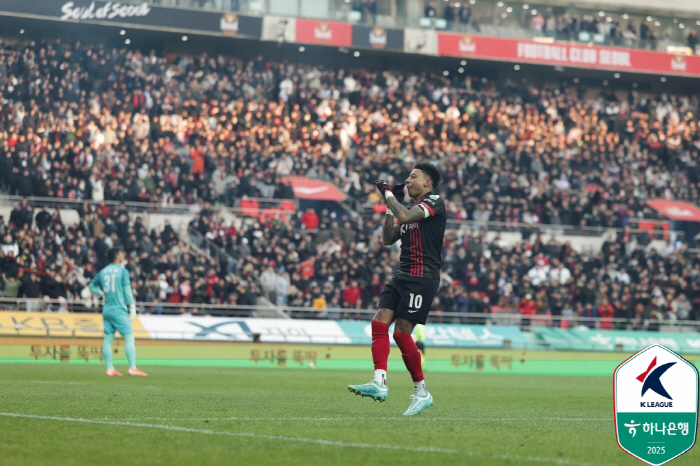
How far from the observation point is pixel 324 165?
33.4m

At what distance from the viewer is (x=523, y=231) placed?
32750mm

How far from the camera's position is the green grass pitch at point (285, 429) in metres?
5.82

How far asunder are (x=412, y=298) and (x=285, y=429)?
1.99 m

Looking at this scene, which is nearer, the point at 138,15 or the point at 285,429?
the point at 285,429

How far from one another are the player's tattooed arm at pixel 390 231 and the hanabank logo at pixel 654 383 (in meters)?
4.05

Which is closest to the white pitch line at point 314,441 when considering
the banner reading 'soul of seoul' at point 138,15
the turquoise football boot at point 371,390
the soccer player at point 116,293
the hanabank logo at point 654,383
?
the hanabank logo at point 654,383

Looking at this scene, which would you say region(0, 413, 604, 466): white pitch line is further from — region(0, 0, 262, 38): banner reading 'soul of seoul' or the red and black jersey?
region(0, 0, 262, 38): banner reading 'soul of seoul'

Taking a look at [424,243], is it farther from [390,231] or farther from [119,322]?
[119,322]

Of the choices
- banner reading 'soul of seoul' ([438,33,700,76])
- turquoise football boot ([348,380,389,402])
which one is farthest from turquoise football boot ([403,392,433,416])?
banner reading 'soul of seoul' ([438,33,700,76])

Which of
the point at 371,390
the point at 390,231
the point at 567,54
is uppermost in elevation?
the point at 567,54

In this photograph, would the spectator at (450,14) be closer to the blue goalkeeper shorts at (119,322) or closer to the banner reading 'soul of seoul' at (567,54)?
the banner reading 'soul of seoul' at (567,54)

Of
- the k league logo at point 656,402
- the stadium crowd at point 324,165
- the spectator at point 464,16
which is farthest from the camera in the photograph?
the spectator at point 464,16

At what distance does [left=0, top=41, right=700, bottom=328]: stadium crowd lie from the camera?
27.3 metres

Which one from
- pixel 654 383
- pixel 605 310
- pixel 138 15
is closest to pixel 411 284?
pixel 654 383
